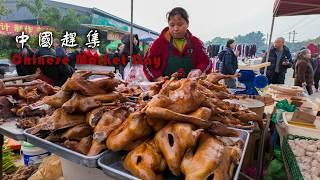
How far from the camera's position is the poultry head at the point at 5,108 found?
1.53 m

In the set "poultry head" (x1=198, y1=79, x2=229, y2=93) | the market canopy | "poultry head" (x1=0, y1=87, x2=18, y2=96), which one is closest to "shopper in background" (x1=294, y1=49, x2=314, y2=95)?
the market canopy

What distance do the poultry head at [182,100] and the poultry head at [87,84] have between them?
0.41 m

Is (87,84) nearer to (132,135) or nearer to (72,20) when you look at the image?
(132,135)

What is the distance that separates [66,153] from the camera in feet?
3.37

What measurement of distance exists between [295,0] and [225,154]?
454 centimetres

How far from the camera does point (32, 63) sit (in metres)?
4.41

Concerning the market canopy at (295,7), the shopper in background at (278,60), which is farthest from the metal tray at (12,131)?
the shopper in background at (278,60)

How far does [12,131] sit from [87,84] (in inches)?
17.6

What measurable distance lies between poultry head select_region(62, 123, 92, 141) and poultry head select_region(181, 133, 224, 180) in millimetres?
507

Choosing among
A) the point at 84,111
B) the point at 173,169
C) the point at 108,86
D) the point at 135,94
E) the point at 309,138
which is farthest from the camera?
the point at 309,138

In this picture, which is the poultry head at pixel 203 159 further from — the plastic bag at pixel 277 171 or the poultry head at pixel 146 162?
the plastic bag at pixel 277 171

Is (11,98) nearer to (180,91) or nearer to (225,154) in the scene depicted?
(180,91)

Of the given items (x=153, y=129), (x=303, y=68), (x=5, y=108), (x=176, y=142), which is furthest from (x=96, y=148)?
(x=303, y=68)

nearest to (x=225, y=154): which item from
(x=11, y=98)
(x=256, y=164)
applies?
(x=11, y=98)
